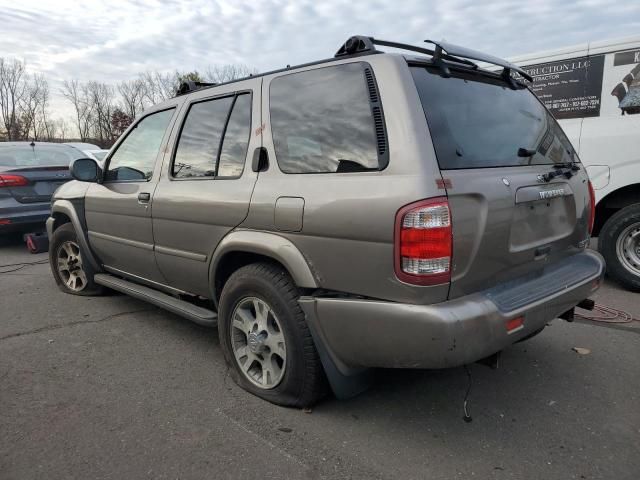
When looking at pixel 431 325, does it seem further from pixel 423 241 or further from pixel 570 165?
pixel 570 165

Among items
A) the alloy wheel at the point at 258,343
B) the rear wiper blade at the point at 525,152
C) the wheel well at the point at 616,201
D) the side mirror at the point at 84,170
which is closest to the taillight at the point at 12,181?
the side mirror at the point at 84,170

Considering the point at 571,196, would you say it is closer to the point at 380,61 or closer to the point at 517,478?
the point at 380,61

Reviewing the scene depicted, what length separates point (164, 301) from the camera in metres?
3.68

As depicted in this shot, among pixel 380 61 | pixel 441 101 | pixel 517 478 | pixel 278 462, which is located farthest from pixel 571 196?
pixel 278 462

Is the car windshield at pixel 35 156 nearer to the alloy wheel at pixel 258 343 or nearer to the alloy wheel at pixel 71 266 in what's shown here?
the alloy wheel at pixel 71 266

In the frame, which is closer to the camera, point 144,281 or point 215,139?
point 215,139

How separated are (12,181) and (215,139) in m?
5.61

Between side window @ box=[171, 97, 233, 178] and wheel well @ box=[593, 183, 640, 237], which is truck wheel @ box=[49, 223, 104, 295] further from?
wheel well @ box=[593, 183, 640, 237]

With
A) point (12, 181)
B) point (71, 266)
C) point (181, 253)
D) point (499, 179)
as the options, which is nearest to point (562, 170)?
point (499, 179)

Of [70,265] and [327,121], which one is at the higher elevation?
[327,121]

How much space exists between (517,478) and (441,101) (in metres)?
1.81

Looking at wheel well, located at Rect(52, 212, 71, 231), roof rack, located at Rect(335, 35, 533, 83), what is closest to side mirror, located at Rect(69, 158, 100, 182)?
wheel well, located at Rect(52, 212, 71, 231)

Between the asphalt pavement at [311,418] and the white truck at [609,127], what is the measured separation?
3.98 feet

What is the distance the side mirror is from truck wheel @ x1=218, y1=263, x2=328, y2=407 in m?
2.07
